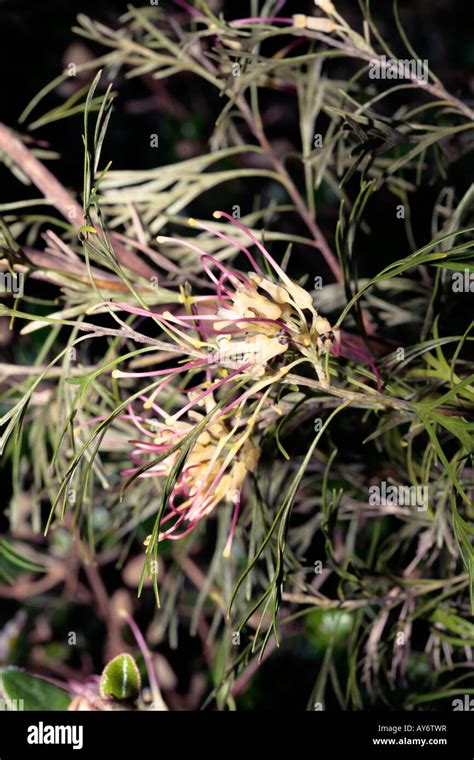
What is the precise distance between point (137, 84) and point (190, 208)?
0.14 m

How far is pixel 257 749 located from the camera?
17.3 inches

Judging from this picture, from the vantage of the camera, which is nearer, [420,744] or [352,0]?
[420,744]

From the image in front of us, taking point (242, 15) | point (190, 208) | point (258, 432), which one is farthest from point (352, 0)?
point (258, 432)

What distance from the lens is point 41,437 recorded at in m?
0.48

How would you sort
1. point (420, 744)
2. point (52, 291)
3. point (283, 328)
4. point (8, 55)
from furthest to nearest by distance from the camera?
point (8, 55) → point (52, 291) → point (420, 744) → point (283, 328)

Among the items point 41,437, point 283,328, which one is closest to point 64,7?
point 41,437

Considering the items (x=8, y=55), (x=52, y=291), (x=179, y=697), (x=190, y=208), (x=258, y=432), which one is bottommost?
(x=179, y=697)

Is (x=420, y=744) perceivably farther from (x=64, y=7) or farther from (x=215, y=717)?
(x=64, y=7)

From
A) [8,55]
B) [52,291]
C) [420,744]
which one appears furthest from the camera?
[8,55]

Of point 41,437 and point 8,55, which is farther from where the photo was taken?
point 8,55

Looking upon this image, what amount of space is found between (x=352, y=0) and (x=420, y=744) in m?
0.63

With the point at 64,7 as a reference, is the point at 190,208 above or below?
below

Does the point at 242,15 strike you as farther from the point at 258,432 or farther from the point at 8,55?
the point at 258,432

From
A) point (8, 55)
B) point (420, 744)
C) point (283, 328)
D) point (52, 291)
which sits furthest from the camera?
point (8, 55)
